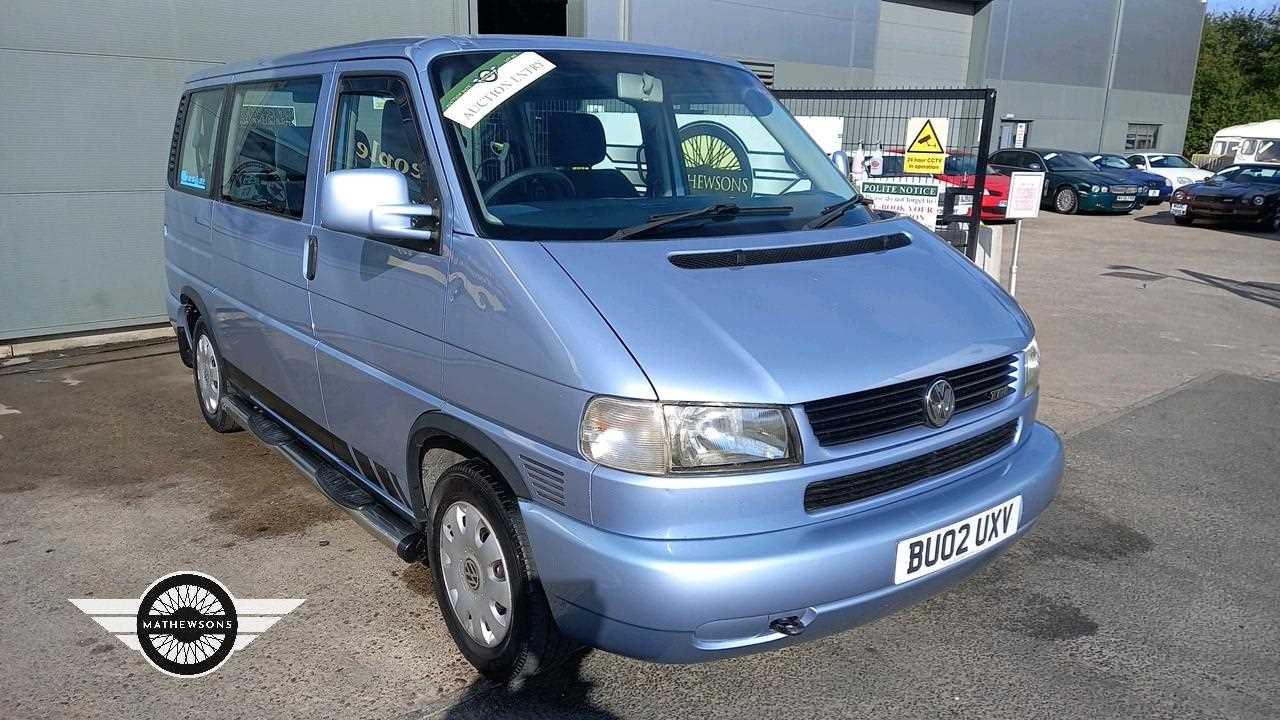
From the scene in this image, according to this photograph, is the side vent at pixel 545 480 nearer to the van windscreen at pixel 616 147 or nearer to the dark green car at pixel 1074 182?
the van windscreen at pixel 616 147

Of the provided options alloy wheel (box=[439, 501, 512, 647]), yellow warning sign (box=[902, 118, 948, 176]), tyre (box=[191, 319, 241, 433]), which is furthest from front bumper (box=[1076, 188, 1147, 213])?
alloy wheel (box=[439, 501, 512, 647])

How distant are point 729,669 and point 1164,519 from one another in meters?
2.69

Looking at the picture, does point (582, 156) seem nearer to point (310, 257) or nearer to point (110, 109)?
point (310, 257)

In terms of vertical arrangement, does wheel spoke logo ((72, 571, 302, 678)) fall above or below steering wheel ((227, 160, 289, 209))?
below

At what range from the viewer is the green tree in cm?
4994

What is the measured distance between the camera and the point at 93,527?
14.8 feet

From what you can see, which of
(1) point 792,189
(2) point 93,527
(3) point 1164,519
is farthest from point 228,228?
(3) point 1164,519

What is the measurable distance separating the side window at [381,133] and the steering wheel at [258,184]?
1.76ft

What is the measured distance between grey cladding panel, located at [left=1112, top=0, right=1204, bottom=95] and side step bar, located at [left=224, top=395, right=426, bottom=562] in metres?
31.4

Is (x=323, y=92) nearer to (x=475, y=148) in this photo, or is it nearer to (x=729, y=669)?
(x=475, y=148)

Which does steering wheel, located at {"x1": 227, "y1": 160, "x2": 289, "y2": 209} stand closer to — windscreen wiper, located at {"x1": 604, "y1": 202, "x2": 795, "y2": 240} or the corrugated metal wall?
windscreen wiper, located at {"x1": 604, "y1": 202, "x2": 795, "y2": 240}

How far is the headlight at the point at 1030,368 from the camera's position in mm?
3287

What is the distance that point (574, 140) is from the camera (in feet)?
11.2

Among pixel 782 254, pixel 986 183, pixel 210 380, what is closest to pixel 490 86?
pixel 782 254
